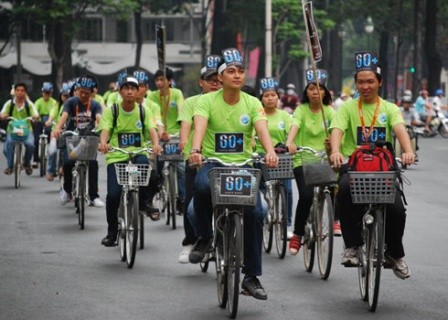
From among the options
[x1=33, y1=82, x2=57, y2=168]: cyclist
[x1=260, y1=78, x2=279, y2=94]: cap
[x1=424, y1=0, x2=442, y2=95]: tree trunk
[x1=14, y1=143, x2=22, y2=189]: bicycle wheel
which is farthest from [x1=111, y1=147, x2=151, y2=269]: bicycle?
[x1=424, y1=0, x2=442, y2=95]: tree trunk

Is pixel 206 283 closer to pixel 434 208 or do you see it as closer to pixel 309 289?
pixel 309 289

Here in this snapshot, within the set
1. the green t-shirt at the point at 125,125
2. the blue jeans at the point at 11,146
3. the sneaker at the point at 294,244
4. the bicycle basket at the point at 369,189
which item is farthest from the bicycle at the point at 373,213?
the blue jeans at the point at 11,146

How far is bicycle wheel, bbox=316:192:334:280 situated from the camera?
11070 millimetres

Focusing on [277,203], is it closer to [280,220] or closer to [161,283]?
[280,220]

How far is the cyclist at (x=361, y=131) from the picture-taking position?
984 centimetres

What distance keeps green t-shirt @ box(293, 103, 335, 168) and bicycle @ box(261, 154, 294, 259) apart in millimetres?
342

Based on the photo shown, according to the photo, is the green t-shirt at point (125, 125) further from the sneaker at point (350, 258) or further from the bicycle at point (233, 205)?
the bicycle at point (233, 205)

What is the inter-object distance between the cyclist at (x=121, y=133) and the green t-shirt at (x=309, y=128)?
4.49 feet

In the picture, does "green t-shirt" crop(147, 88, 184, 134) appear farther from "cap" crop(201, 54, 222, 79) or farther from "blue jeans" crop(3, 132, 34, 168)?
"blue jeans" crop(3, 132, 34, 168)

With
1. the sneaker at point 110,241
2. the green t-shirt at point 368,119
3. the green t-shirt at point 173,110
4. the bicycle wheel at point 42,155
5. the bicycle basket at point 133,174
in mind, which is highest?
the green t-shirt at point 368,119

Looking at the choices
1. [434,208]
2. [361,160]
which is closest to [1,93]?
[434,208]

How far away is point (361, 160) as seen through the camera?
31.5ft

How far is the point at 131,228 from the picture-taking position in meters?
12.1

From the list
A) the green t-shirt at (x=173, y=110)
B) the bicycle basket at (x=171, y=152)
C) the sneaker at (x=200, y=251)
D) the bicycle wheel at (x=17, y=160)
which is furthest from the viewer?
the bicycle wheel at (x=17, y=160)
